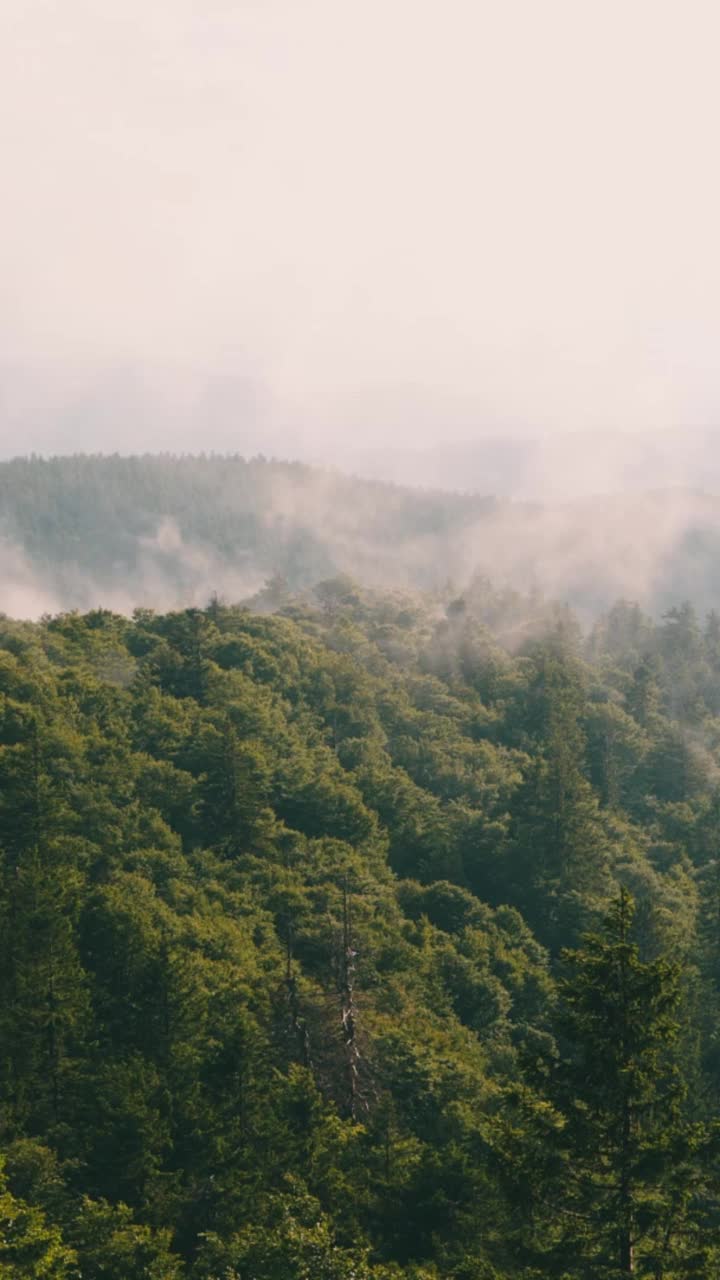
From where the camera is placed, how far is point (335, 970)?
5209 cm

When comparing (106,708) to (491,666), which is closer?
(106,708)

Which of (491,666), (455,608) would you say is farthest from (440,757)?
(455,608)

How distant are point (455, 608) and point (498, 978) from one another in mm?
83811

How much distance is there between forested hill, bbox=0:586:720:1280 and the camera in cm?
2169

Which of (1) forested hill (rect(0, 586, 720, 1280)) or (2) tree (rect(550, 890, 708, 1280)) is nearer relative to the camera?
(2) tree (rect(550, 890, 708, 1280))

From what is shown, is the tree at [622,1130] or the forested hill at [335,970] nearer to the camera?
the tree at [622,1130]

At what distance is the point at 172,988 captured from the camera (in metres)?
42.9

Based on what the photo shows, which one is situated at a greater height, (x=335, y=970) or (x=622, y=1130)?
(x=622, y=1130)

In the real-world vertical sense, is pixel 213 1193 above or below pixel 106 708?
below

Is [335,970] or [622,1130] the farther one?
[335,970]

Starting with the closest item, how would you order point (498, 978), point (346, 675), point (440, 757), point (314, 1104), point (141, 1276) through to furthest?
point (141, 1276), point (314, 1104), point (498, 978), point (440, 757), point (346, 675)

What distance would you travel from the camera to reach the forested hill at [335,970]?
21.7 meters

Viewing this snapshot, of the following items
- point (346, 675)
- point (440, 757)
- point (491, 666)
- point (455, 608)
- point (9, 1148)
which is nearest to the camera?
point (9, 1148)

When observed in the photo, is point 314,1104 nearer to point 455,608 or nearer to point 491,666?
point 491,666
